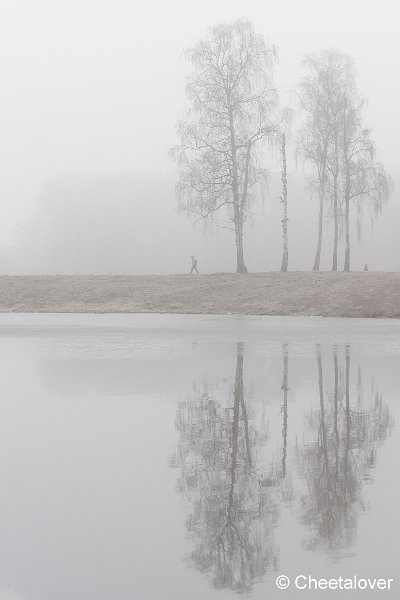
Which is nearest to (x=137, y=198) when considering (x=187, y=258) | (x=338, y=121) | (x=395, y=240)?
(x=187, y=258)

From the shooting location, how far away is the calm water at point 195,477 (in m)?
5.18

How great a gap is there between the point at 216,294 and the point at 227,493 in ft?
100

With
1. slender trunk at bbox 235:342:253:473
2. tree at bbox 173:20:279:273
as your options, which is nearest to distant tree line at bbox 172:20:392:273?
tree at bbox 173:20:279:273

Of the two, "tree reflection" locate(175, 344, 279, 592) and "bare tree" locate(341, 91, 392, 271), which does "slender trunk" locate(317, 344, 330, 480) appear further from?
"bare tree" locate(341, 91, 392, 271)

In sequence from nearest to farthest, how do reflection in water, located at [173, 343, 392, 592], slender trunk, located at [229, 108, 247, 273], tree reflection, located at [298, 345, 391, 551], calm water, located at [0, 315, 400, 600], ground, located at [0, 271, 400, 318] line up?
calm water, located at [0, 315, 400, 600] → reflection in water, located at [173, 343, 392, 592] → tree reflection, located at [298, 345, 391, 551] → ground, located at [0, 271, 400, 318] → slender trunk, located at [229, 108, 247, 273]

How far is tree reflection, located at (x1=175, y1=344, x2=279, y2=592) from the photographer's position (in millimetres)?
5336

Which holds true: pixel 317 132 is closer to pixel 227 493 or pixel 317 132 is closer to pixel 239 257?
pixel 239 257

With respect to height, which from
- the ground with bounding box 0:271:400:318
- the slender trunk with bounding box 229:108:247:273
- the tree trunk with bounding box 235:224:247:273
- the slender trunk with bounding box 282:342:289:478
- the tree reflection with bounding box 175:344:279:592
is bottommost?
the tree reflection with bounding box 175:344:279:592

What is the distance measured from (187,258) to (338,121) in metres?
39.2

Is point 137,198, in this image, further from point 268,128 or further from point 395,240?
point 268,128

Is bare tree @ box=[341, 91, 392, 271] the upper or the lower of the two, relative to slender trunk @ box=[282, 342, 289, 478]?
upper

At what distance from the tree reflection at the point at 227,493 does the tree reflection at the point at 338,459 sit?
345mm

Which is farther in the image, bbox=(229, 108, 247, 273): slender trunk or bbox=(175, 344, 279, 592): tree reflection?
bbox=(229, 108, 247, 273): slender trunk

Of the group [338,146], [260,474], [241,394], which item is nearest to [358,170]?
[338,146]
